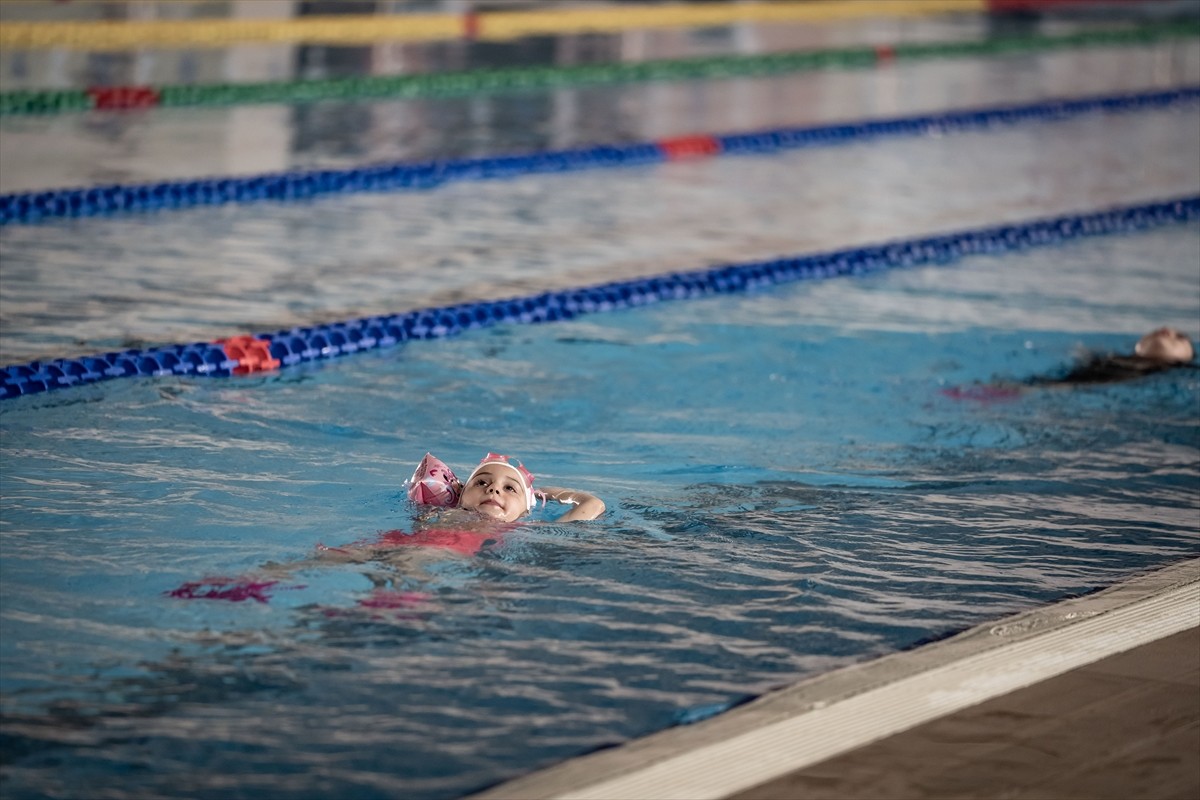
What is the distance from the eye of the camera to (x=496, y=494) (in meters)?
3.72

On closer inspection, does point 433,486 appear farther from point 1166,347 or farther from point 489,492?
point 1166,347

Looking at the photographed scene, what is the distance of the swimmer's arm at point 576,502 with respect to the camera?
384 cm

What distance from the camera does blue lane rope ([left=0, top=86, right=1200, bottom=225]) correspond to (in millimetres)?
7312

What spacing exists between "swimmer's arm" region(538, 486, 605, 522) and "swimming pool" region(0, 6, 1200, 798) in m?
0.05

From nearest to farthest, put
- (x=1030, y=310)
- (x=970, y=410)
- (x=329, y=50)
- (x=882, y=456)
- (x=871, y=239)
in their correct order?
(x=882, y=456) < (x=970, y=410) < (x=1030, y=310) < (x=871, y=239) < (x=329, y=50)

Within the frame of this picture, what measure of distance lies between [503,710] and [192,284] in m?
3.83

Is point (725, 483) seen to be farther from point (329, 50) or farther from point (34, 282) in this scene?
point (329, 50)

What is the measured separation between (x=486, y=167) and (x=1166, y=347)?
4331mm

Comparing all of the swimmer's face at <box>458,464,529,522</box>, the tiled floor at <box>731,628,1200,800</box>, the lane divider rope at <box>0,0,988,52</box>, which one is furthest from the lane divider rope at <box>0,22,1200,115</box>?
the tiled floor at <box>731,628,1200,800</box>

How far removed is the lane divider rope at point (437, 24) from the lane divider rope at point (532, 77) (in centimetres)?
201

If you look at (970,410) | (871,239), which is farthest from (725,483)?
(871,239)

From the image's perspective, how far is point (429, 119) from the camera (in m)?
10.5

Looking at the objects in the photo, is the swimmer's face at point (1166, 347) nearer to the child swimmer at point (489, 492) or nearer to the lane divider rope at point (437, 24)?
the child swimmer at point (489, 492)

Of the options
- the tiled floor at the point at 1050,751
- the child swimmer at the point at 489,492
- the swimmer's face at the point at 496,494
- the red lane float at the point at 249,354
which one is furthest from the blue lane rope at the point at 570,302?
the tiled floor at the point at 1050,751
